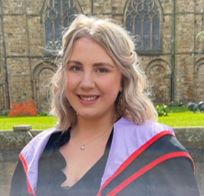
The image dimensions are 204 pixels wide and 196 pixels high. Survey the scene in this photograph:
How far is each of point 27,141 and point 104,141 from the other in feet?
6.39

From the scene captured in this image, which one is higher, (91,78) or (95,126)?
(91,78)

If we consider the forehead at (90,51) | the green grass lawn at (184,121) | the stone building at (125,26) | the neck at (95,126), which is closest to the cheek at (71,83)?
the forehead at (90,51)

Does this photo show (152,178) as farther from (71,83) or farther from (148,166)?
(71,83)

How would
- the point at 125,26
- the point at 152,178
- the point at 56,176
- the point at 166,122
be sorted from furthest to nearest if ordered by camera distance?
1. the point at 125,26
2. the point at 166,122
3. the point at 56,176
4. the point at 152,178

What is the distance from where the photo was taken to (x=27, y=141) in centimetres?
294

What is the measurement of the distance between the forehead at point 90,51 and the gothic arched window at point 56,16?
505 inches

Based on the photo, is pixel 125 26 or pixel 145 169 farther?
pixel 125 26

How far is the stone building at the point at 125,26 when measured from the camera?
12797mm

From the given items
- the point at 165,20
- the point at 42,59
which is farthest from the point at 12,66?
the point at 165,20

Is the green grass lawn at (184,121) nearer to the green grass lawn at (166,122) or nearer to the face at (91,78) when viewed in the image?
the green grass lawn at (166,122)

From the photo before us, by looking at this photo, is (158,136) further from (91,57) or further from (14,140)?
(14,140)

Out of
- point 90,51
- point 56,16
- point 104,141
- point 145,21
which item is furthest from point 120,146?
point 145,21

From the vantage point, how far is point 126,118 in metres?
1.33

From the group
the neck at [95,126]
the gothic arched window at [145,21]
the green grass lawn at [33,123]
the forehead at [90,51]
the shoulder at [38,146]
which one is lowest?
the green grass lawn at [33,123]
